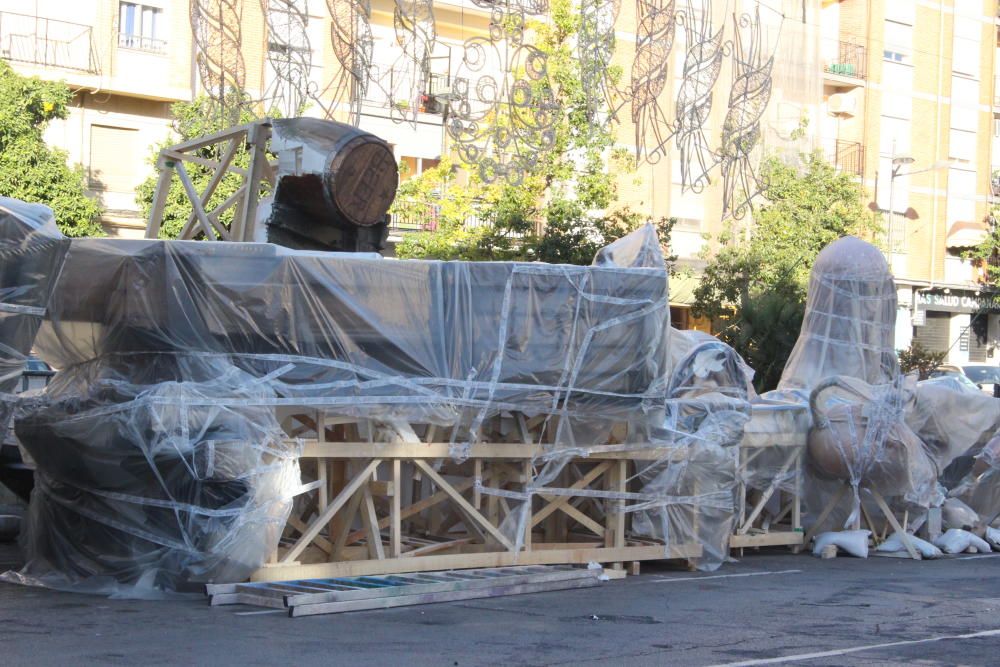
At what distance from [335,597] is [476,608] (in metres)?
0.99

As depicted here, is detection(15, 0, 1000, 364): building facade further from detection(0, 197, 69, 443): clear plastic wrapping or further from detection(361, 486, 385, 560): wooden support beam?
detection(361, 486, 385, 560): wooden support beam

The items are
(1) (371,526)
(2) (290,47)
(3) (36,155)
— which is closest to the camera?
(1) (371,526)

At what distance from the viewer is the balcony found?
39.0 metres

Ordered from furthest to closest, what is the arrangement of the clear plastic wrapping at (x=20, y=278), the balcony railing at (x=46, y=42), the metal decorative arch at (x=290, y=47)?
the balcony railing at (x=46, y=42), the metal decorative arch at (x=290, y=47), the clear plastic wrapping at (x=20, y=278)

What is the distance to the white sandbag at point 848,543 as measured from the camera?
41.6 feet

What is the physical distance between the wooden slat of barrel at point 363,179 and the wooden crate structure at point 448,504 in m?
1.95

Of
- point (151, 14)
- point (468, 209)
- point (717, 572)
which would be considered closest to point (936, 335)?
point (468, 209)

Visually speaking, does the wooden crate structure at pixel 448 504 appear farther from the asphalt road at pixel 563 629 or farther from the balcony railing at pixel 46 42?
the balcony railing at pixel 46 42

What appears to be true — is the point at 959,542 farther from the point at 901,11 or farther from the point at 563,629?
the point at 901,11

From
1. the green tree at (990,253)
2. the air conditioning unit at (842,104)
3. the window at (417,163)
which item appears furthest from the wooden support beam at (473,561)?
the green tree at (990,253)

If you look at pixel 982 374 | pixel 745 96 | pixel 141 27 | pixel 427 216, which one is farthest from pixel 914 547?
pixel 982 374

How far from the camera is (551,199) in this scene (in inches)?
997

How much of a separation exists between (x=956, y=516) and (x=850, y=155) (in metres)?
27.2

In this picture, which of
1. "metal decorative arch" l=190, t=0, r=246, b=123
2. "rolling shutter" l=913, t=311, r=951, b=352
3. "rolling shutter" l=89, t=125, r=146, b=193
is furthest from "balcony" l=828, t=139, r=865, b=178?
"metal decorative arch" l=190, t=0, r=246, b=123
